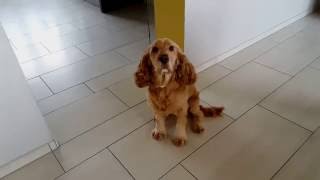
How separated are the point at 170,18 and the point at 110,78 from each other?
676 millimetres

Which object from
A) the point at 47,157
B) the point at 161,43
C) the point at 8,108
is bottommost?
the point at 47,157

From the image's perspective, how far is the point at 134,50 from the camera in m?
2.51

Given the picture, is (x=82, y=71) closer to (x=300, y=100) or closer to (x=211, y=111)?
(x=211, y=111)

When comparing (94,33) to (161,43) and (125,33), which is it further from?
(161,43)

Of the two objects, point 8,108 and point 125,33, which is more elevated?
point 8,108

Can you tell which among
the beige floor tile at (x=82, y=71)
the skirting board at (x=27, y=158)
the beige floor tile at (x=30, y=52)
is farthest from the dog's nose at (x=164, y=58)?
the beige floor tile at (x=30, y=52)

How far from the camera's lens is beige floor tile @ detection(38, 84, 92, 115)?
186cm

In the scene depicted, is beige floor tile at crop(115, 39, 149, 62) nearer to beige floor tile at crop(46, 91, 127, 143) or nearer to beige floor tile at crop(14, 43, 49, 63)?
beige floor tile at crop(46, 91, 127, 143)

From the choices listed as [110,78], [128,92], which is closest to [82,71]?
[110,78]

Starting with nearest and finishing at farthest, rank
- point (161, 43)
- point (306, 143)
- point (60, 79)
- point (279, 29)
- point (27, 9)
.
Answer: point (161, 43) < point (306, 143) < point (60, 79) < point (279, 29) < point (27, 9)

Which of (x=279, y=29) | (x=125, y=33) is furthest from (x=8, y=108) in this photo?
(x=279, y=29)

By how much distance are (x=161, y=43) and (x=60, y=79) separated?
4.07 feet

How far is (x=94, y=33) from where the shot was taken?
9.46 feet

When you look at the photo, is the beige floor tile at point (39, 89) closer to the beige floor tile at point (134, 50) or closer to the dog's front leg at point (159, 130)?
the beige floor tile at point (134, 50)
